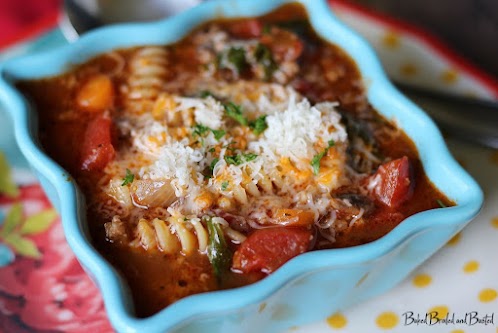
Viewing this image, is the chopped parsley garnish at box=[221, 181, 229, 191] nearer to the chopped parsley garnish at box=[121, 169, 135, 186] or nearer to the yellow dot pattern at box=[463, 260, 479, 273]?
the chopped parsley garnish at box=[121, 169, 135, 186]

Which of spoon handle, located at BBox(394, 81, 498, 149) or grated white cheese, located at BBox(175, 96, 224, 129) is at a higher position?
grated white cheese, located at BBox(175, 96, 224, 129)

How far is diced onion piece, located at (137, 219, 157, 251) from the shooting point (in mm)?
2860

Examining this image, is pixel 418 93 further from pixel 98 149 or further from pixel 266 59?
pixel 98 149

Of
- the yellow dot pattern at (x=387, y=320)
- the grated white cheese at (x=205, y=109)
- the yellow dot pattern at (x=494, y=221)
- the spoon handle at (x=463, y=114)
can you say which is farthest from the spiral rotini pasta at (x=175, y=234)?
the spoon handle at (x=463, y=114)

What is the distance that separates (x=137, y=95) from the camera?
3535 millimetres

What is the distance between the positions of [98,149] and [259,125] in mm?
810

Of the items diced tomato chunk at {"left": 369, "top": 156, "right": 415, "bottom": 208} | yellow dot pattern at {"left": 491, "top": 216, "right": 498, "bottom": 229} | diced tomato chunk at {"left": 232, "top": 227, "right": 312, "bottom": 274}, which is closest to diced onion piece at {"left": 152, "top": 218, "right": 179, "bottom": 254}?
diced tomato chunk at {"left": 232, "top": 227, "right": 312, "bottom": 274}

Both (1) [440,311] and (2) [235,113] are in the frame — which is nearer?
(1) [440,311]

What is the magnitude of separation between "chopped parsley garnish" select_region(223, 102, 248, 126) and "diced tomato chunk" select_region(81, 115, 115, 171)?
2.00 feet

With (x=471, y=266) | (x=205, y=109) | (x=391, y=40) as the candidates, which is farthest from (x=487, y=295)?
(x=391, y=40)

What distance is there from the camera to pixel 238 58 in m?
3.73

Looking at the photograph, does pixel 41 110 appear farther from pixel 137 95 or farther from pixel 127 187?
pixel 127 187

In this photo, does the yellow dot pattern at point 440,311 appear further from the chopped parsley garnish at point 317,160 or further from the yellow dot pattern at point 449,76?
the yellow dot pattern at point 449,76

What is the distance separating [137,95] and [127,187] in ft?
2.22
